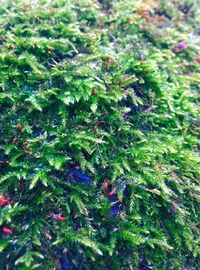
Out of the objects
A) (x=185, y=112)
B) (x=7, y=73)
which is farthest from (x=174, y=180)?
(x=7, y=73)

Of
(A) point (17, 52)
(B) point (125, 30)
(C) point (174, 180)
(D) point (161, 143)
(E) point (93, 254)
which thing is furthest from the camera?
(B) point (125, 30)

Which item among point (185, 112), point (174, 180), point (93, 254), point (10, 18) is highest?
point (10, 18)

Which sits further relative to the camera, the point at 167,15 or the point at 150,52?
the point at 167,15

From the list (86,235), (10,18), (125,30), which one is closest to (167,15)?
(125,30)

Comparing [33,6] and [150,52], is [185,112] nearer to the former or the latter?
[150,52]

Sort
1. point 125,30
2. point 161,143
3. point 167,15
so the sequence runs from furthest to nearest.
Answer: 1. point 167,15
2. point 125,30
3. point 161,143

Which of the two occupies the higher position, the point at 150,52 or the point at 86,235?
the point at 150,52
